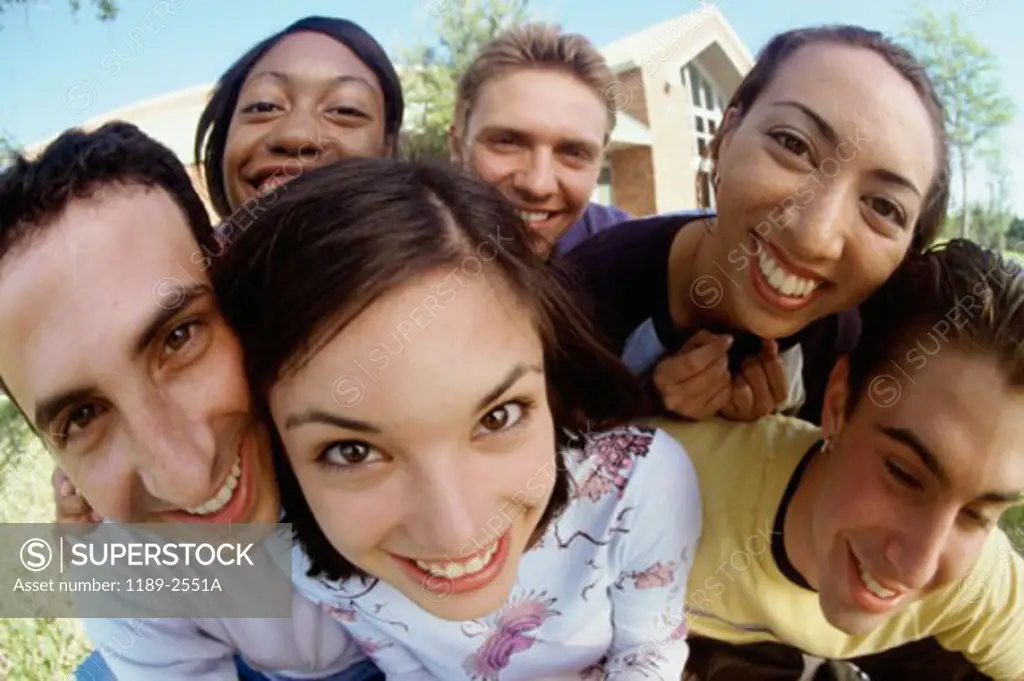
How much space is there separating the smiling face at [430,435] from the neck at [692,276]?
0.44 metres

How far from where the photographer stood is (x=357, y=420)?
746 mm

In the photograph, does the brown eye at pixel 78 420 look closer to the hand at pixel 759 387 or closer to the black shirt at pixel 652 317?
the black shirt at pixel 652 317

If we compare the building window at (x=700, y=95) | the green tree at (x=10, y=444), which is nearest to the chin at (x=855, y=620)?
the building window at (x=700, y=95)

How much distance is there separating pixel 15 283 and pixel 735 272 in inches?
36.6

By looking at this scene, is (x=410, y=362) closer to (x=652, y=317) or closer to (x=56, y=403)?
(x=56, y=403)

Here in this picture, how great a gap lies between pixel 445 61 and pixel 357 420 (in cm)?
224

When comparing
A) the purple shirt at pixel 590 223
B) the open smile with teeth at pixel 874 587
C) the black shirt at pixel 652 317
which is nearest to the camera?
the open smile with teeth at pixel 874 587

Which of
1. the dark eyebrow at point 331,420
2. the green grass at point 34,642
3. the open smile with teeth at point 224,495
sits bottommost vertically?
the green grass at point 34,642

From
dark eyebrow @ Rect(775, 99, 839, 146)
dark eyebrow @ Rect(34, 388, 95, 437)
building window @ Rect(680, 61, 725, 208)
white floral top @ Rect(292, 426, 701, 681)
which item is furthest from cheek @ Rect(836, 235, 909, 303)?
building window @ Rect(680, 61, 725, 208)

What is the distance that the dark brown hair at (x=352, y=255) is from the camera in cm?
75

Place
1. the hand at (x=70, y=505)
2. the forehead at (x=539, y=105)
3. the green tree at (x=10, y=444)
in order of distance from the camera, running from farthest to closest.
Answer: the green tree at (x=10, y=444) → the forehead at (x=539, y=105) → the hand at (x=70, y=505)

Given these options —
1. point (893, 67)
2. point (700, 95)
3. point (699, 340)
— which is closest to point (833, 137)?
point (893, 67)

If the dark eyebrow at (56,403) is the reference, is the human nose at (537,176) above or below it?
above

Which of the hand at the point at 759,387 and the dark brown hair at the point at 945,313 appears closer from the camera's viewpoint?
the dark brown hair at the point at 945,313
